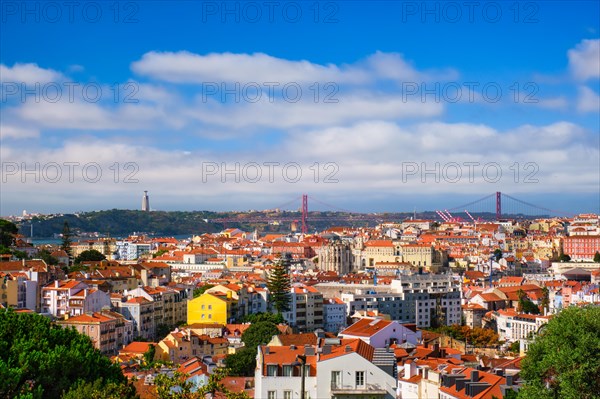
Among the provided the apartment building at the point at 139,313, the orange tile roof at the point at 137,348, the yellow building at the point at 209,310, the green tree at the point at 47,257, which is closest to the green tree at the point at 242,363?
the orange tile roof at the point at 137,348

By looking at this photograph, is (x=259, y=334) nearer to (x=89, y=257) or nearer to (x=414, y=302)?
(x=414, y=302)

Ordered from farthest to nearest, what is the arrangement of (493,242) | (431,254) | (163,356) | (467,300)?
(493,242) → (431,254) → (467,300) → (163,356)

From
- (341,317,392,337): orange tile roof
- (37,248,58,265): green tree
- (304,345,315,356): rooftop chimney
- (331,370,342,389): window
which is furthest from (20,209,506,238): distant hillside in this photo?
(331,370,342,389): window

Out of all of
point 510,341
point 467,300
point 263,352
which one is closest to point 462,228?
point 467,300

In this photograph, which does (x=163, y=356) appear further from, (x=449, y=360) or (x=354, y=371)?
(x=354, y=371)

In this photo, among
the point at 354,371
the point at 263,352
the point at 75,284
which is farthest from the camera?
the point at 75,284

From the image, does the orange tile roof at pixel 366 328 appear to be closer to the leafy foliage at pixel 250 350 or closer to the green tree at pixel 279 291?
the leafy foliage at pixel 250 350
